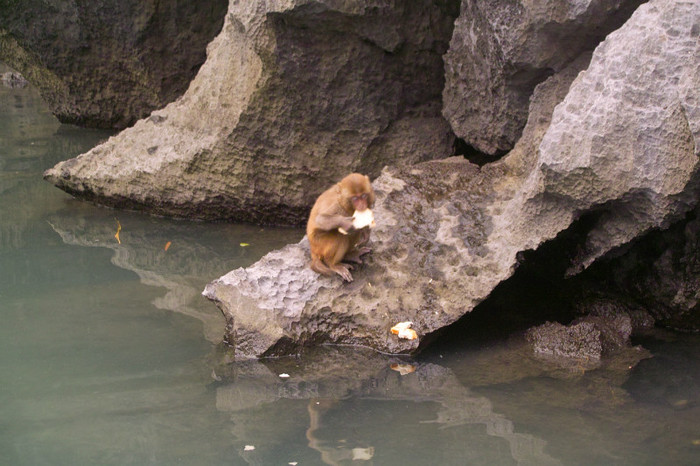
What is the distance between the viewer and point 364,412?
12.9ft

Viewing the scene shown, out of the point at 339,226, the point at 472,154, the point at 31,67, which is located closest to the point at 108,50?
the point at 31,67

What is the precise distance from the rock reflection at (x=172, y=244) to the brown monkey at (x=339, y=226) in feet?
3.01

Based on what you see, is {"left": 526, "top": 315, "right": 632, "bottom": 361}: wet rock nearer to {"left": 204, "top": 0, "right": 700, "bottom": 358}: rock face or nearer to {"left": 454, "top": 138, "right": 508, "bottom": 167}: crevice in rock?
{"left": 204, "top": 0, "right": 700, "bottom": 358}: rock face

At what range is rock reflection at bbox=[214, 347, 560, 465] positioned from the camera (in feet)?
11.8

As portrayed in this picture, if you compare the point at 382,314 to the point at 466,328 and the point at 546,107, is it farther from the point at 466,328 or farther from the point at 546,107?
the point at 546,107

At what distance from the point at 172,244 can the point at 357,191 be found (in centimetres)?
242

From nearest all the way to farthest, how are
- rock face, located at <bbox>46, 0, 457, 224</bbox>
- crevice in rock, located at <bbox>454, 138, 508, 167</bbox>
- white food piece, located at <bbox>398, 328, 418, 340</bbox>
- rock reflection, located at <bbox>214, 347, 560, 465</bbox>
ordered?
rock reflection, located at <bbox>214, 347, 560, 465</bbox>, white food piece, located at <bbox>398, 328, 418, 340</bbox>, rock face, located at <bbox>46, 0, 457, 224</bbox>, crevice in rock, located at <bbox>454, 138, 508, 167</bbox>

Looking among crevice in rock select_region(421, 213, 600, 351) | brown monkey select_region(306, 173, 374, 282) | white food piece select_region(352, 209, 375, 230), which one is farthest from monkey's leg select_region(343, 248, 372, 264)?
crevice in rock select_region(421, 213, 600, 351)

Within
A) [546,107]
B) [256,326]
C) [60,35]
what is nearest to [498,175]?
[546,107]

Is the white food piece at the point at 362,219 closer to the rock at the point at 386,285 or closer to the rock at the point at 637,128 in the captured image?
the rock at the point at 386,285

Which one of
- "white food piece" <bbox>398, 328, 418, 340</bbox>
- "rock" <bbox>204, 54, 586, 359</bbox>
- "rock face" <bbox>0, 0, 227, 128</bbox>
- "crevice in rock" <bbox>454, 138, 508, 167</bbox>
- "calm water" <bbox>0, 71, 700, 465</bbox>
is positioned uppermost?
"rock face" <bbox>0, 0, 227, 128</bbox>

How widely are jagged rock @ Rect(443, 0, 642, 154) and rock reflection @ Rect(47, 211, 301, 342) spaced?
5.67 ft

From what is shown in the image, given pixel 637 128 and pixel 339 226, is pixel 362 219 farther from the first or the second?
pixel 637 128

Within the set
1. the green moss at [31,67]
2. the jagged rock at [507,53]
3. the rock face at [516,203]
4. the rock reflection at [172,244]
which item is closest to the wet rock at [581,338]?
the rock face at [516,203]
